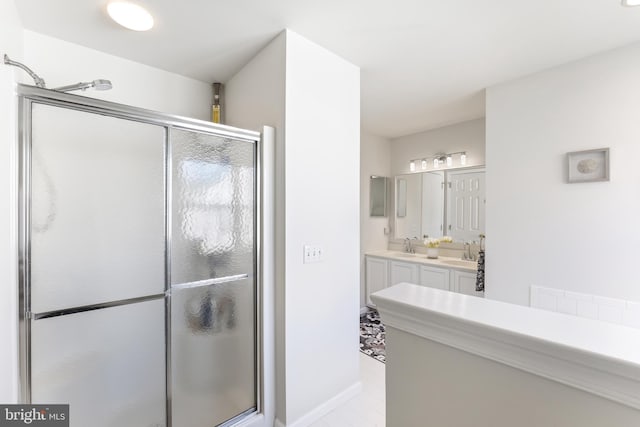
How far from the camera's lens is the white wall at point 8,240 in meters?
1.05

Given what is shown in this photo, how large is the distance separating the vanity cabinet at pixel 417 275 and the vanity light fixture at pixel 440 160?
52.1 inches

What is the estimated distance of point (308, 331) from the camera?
Result: 6.22ft

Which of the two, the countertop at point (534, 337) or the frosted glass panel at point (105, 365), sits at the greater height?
the countertop at point (534, 337)

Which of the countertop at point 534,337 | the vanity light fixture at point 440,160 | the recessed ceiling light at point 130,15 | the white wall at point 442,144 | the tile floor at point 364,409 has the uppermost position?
the recessed ceiling light at point 130,15

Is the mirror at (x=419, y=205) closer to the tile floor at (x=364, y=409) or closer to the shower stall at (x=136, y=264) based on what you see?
the tile floor at (x=364, y=409)

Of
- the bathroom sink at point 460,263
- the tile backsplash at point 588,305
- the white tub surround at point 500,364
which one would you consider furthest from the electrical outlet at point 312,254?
the bathroom sink at point 460,263

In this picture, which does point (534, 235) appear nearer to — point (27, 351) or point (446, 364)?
point (446, 364)

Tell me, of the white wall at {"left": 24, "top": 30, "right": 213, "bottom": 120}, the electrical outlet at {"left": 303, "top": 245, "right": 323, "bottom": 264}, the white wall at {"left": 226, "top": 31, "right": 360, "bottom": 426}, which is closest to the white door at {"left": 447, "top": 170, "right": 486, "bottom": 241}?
the white wall at {"left": 226, "top": 31, "right": 360, "bottom": 426}

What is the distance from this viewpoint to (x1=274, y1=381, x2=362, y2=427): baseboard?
1.84 metres

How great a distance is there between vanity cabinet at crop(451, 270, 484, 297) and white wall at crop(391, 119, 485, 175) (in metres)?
1.36

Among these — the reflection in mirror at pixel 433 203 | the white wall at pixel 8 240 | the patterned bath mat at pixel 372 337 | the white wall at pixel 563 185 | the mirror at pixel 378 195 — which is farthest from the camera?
the mirror at pixel 378 195

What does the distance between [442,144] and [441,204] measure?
2.64ft

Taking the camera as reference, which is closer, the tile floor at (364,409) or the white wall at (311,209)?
the white wall at (311,209)

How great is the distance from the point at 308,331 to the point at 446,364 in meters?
1.22
